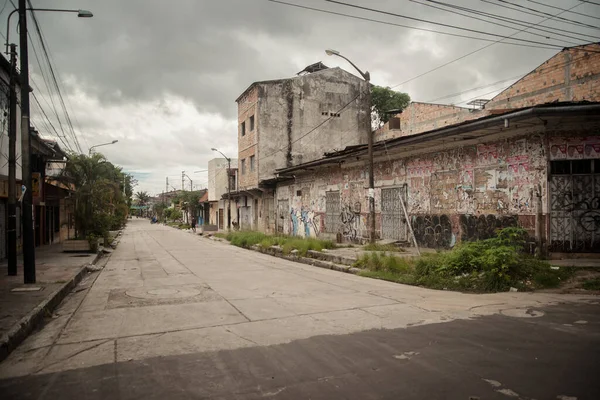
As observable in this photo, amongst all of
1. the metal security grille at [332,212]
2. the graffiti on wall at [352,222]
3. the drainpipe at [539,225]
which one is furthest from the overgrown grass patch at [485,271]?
the metal security grille at [332,212]

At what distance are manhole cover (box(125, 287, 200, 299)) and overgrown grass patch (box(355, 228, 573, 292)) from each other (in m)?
5.13

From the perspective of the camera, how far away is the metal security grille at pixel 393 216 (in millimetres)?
16656

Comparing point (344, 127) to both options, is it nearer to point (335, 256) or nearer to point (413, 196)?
point (413, 196)

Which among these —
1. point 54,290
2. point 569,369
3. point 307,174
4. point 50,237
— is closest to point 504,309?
point 569,369

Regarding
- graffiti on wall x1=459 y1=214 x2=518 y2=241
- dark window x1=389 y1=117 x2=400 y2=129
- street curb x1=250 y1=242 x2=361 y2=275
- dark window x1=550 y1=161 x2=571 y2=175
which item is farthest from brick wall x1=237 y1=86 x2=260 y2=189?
dark window x1=550 y1=161 x2=571 y2=175

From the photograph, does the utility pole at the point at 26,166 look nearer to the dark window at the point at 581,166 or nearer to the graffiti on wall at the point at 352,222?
the graffiti on wall at the point at 352,222

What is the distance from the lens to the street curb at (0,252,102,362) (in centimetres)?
513

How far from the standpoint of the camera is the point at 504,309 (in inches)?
274

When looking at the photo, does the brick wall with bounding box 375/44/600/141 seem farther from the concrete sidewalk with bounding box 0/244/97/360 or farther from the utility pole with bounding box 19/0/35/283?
the concrete sidewalk with bounding box 0/244/97/360

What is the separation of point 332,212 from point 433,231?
792cm

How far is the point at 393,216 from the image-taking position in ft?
56.4

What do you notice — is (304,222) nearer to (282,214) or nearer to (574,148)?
(282,214)

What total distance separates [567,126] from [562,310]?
256 inches

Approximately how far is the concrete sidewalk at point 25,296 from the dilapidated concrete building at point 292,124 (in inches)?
748
